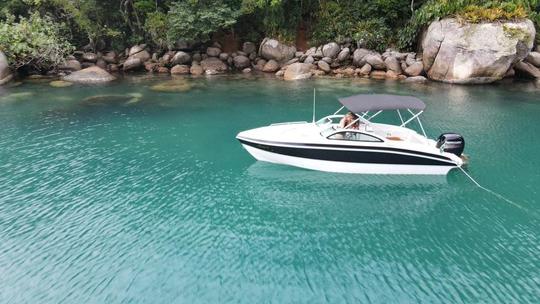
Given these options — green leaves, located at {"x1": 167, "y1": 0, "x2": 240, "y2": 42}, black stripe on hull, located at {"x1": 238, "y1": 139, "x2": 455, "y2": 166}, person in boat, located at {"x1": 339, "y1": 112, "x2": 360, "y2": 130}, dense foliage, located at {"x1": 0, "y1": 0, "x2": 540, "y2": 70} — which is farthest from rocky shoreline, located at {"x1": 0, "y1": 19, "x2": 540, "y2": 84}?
person in boat, located at {"x1": 339, "y1": 112, "x2": 360, "y2": 130}

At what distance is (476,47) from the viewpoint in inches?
1144

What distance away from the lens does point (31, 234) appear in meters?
11.8

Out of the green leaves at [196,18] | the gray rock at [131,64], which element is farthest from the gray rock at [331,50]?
the gray rock at [131,64]

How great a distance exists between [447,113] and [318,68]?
15.3 m

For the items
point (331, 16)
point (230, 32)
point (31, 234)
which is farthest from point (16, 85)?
point (331, 16)

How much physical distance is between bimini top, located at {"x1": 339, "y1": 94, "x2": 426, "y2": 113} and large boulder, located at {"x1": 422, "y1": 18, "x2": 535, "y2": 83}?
17.5 meters

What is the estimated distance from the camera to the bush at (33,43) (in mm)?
31766

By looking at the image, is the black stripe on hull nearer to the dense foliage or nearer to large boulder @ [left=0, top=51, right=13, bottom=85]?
the dense foliage

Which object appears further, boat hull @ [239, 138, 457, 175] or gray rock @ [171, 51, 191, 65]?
gray rock @ [171, 51, 191, 65]

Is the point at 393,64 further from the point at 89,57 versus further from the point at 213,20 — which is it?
the point at 89,57

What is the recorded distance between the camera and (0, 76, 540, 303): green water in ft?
32.1

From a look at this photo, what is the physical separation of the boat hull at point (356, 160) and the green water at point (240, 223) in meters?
0.38

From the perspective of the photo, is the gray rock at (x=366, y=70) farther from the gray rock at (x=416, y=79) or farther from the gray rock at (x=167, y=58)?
the gray rock at (x=167, y=58)

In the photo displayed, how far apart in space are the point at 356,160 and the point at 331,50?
77.7 feet
